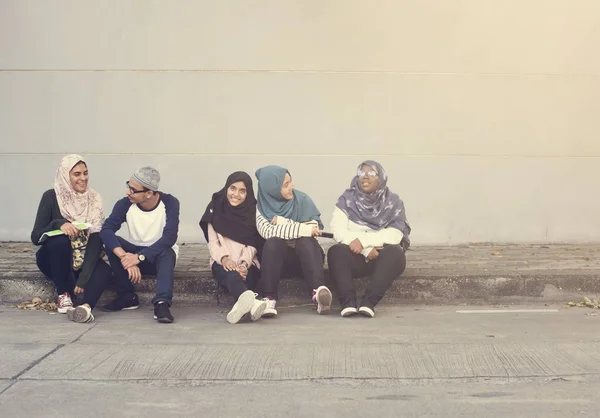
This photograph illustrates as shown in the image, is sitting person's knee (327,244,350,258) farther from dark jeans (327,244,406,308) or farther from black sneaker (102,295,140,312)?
black sneaker (102,295,140,312)

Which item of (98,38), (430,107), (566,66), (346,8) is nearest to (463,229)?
(430,107)

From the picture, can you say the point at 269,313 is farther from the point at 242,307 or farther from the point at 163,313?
the point at 163,313

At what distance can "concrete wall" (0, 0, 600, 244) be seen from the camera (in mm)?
9453

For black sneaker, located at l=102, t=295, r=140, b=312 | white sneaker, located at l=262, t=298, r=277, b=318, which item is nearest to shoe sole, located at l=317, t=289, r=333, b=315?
white sneaker, located at l=262, t=298, r=277, b=318


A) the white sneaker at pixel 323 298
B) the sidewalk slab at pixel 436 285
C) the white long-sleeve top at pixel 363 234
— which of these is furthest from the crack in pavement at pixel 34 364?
the white long-sleeve top at pixel 363 234

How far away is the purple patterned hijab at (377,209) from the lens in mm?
6965

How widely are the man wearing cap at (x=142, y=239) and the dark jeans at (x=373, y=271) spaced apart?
1.28 metres

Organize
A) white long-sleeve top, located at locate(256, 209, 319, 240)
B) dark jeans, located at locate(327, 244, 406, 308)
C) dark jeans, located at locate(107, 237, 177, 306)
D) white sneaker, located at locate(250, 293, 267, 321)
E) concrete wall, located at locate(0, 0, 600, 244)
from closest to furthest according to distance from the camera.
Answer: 1. white sneaker, located at locate(250, 293, 267, 321)
2. dark jeans, located at locate(107, 237, 177, 306)
3. dark jeans, located at locate(327, 244, 406, 308)
4. white long-sleeve top, located at locate(256, 209, 319, 240)
5. concrete wall, located at locate(0, 0, 600, 244)

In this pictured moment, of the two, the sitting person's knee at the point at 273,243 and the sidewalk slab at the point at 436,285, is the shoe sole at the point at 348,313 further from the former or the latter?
the sitting person's knee at the point at 273,243

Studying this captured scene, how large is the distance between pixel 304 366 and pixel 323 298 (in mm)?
1644

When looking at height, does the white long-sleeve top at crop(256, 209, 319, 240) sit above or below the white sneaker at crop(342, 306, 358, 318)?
above

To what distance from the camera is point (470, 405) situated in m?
4.29

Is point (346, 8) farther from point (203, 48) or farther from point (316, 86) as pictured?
point (203, 48)

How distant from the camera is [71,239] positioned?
677 cm
